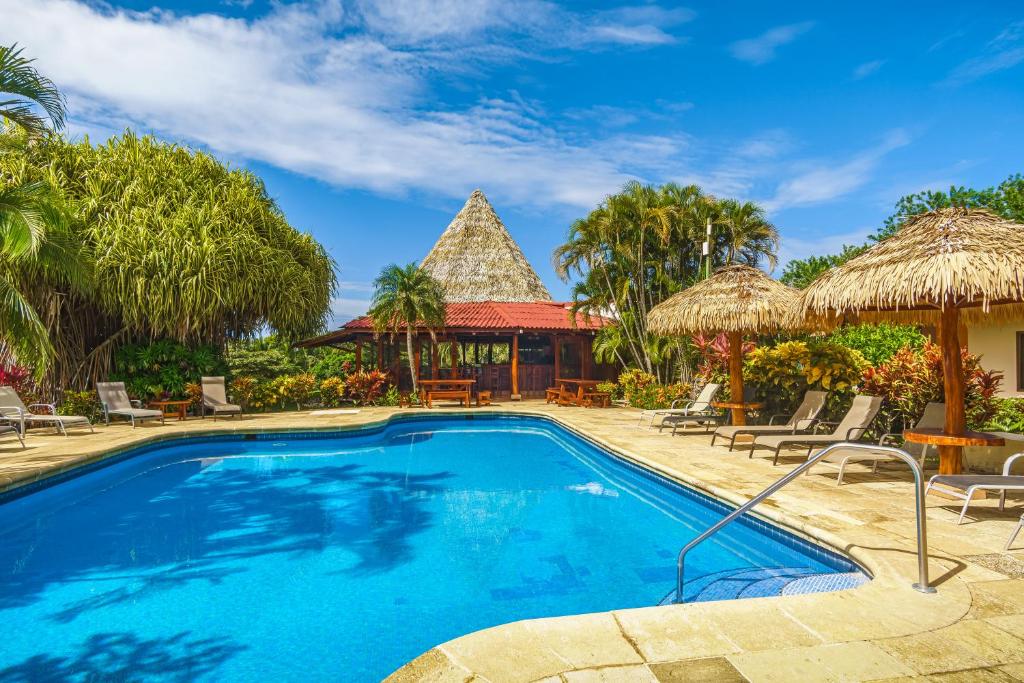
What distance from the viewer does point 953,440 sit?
530 cm

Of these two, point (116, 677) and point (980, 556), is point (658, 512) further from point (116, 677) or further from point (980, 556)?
point (116, 677)

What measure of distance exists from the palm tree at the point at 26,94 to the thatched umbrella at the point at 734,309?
9331mm

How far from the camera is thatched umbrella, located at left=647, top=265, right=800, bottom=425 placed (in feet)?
29.5

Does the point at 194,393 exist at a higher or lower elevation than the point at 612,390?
higher

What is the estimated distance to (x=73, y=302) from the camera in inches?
515

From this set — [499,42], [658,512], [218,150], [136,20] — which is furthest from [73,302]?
[658,512]

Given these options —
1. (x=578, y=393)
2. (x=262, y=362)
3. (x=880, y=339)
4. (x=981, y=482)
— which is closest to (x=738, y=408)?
(x=981, y=482)

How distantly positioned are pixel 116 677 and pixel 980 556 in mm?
5268

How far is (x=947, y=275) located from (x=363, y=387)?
547 inches

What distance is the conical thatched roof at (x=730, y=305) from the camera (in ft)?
29.4

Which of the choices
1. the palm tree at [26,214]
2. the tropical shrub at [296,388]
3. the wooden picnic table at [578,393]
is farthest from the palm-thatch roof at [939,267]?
the tropical shrub at [296,388]

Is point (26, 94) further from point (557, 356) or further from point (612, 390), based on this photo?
point (557, 356)

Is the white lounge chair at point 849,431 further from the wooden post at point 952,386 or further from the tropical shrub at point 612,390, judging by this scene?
the tropical shrub at point 612,390

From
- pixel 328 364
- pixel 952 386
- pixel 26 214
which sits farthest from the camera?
pixel 328 364
